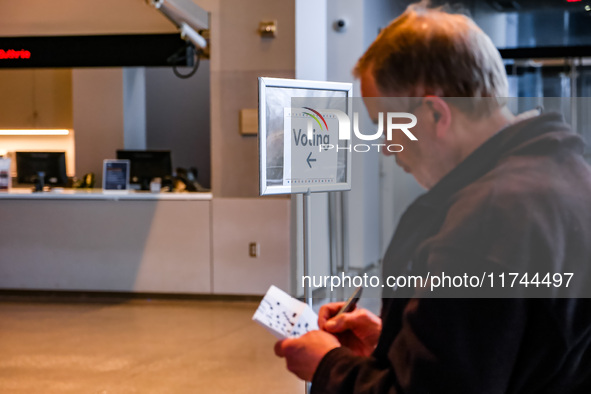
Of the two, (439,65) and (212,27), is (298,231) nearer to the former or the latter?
(212,27)

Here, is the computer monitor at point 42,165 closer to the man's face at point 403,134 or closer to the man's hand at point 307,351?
the man's hand at point 307,351

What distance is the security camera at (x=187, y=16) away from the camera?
17.6ft

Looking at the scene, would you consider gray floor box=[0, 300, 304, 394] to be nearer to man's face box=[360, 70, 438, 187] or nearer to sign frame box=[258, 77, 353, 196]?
sign frame box=[258, 77, 353, 196]

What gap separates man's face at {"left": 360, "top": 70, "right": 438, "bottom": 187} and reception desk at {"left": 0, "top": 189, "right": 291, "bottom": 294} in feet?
16.5

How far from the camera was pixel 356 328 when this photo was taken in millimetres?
1428

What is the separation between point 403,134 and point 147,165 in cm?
645

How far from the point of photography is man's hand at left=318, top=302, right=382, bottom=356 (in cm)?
142

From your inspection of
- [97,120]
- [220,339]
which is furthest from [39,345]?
[97,120]

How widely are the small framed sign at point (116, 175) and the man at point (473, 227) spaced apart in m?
5.94

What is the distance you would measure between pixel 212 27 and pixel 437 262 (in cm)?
562

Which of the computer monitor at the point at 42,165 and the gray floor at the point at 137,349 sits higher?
the computer monitor at the point at 42,165

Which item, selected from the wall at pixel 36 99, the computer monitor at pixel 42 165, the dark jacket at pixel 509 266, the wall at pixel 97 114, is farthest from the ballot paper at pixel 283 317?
the wall at pixel 36 99

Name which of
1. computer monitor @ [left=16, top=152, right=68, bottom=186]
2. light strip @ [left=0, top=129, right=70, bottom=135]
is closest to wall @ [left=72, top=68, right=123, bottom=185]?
light strip @ [left=0, top=129, right=70, bottom=135]

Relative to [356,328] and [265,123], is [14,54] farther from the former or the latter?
[356,328]
